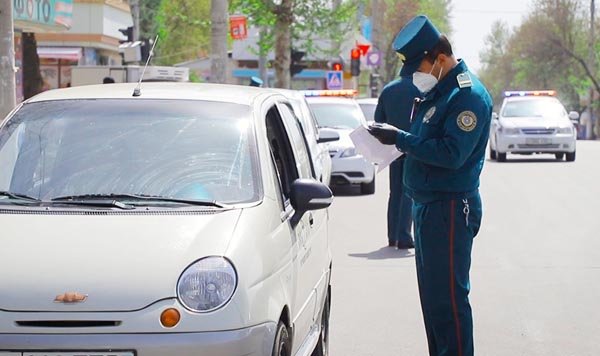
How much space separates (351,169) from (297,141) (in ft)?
40.9

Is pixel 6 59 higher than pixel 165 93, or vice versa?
pixel 6 59

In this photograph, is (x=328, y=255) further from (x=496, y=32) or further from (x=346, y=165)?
(x=496, y=32)

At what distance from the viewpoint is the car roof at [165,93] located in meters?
6.43

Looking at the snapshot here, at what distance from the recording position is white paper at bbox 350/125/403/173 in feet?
21.8

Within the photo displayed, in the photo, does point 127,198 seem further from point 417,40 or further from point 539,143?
point 539,143

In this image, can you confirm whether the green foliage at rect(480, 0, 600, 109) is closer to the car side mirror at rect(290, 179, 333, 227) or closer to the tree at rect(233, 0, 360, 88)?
the tree at rect(233, 0, 360, 88)

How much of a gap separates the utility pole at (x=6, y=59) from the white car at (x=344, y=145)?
5.41 m

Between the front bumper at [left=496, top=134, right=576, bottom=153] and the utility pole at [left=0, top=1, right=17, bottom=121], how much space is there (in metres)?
15.9

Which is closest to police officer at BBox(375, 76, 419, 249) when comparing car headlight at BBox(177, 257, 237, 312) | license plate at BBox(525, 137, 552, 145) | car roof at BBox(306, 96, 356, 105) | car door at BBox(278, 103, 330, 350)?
car door at BBox(278, 103, 330, 350)

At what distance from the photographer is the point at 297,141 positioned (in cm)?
721

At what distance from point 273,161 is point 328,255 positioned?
1611 millimetres

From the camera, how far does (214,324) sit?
490 centimetres

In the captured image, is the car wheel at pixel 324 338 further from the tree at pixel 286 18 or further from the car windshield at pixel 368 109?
the tree at pixel 286 18

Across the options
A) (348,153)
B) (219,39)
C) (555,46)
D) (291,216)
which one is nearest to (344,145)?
(348,153)
